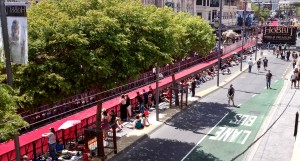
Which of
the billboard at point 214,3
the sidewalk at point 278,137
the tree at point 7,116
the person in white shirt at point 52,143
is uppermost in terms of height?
the billboard at point 214,3

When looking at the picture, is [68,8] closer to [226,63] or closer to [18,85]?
[18,85]

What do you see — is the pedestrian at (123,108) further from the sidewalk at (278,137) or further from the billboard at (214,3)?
the billboard at (214,3)

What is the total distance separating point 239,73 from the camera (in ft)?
132

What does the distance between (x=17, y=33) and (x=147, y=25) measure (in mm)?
8630

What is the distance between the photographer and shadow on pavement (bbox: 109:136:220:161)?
1711 cm

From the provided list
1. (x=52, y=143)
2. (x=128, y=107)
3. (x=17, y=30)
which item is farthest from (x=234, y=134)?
(x=17, y=30)

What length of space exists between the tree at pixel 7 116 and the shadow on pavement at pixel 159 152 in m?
7.48

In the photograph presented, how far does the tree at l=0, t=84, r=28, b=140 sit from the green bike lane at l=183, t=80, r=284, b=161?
26.7 ft

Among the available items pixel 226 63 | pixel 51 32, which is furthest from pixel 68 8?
pixel 226 63

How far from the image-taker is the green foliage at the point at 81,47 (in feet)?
43.5

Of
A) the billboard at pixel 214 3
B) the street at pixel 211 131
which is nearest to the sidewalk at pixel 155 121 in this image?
the street at pixel 211 131

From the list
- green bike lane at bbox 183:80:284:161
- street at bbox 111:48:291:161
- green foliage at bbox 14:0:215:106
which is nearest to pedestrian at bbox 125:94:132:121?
street at bbox 111:48:291:161

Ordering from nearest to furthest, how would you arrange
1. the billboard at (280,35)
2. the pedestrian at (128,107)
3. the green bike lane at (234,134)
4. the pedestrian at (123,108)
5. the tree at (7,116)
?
1. the tree at (7,116)
2. the green bike lane at (234,134)
3. the pedestrian at (123,108)
4. the pedestrian at (128,107)
5. the billboard at (280,35)

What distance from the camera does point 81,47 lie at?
14.1 metres
